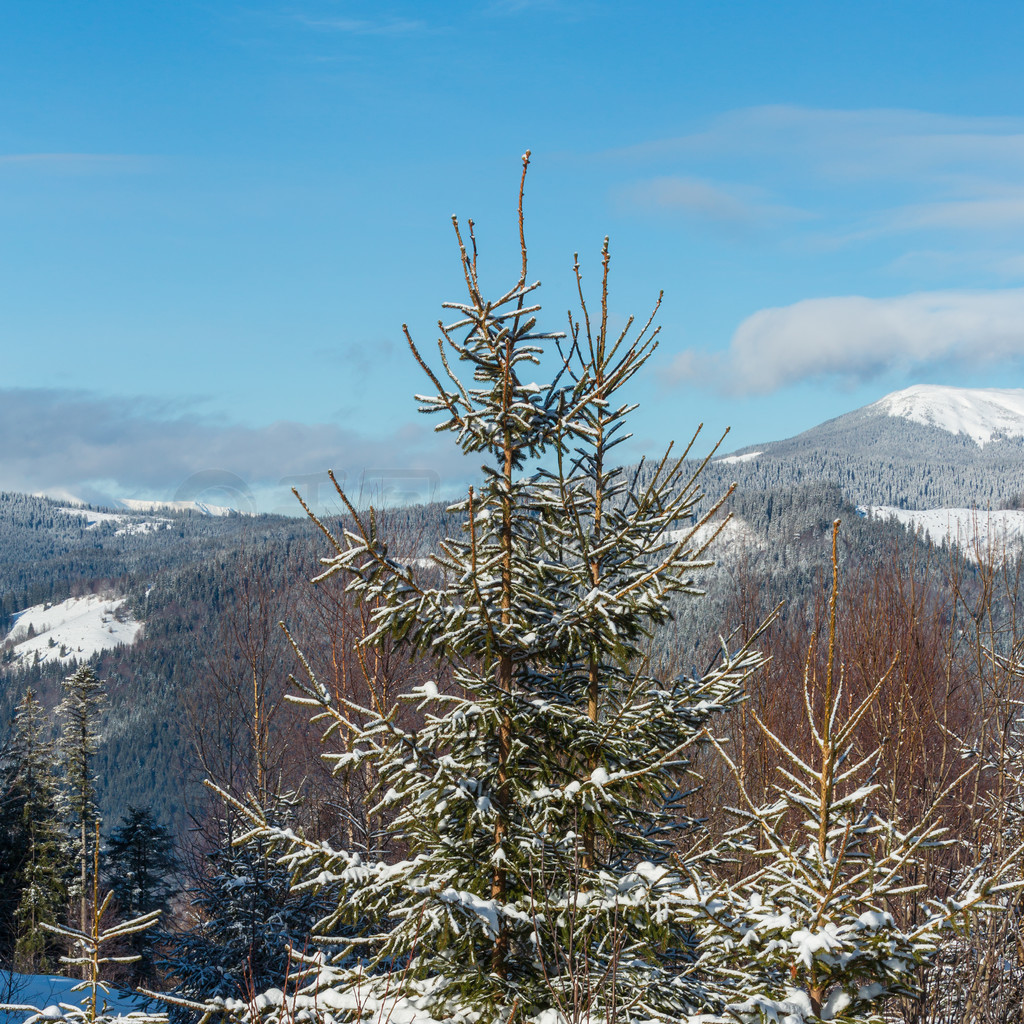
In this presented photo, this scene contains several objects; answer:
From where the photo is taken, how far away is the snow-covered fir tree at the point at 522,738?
182 inches

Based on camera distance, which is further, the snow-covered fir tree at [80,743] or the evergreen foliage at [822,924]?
the snow-covered fir tree at [80,743]

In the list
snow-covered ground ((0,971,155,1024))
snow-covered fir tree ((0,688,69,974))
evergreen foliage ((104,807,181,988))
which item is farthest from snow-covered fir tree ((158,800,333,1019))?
snow-covered fir tree ((0,688,69,974))

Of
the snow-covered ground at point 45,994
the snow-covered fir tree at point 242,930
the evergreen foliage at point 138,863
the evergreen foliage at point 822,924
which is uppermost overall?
the evergreen foliage at point 822,924

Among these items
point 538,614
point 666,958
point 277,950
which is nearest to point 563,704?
point 538,614

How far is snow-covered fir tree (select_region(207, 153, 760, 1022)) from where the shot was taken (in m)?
4.62

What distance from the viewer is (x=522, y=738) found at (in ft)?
17.2

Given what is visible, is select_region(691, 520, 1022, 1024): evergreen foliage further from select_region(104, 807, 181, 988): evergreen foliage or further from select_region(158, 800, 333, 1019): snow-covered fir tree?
select_region(104, 807, 181, 988): evergreen foliage

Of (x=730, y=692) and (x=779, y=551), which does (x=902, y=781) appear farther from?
(x=779, y=551)

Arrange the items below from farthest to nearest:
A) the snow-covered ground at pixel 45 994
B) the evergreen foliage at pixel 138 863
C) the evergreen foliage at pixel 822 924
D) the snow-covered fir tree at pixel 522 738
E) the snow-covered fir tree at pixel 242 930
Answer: the evergreen foliage at pixel 138 863, the snow-covered ground at pixel 45 994, the snow-covered fir tree at pixel 242 930, the snow-covered fir tree at pixel 522 738, the evergreen foliage at pixel 822 924

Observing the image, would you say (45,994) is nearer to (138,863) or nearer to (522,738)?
(138,863)

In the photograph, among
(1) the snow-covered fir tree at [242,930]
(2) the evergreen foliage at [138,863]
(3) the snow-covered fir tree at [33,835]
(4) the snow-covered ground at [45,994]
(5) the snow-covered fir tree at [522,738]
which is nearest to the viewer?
(5) the snow-covered fir tree at [522,738]

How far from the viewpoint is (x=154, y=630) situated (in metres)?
146

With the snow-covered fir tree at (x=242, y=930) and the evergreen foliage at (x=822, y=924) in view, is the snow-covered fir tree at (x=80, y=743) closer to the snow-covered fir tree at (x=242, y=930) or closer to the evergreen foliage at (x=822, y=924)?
the snow-covered fir tree at (x=242, y=930)

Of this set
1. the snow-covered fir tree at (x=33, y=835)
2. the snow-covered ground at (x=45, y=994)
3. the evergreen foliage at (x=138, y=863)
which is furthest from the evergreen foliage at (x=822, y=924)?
the snow-covered fir tree at (x=33, y=835)
